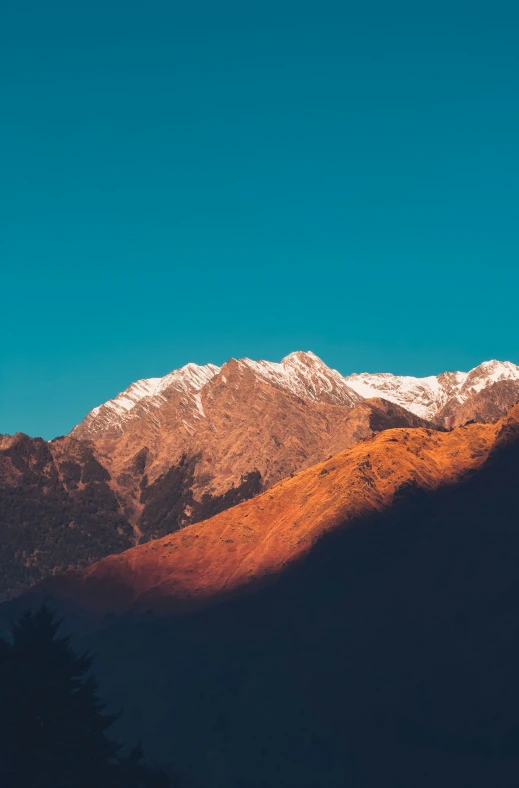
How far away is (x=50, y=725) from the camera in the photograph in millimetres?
68250

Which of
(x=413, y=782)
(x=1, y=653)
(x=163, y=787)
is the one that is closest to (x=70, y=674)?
(x=1, y=653)

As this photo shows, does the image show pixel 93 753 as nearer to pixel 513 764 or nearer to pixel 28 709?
pixel 28 709

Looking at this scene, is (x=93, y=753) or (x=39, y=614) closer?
(x=93, y=753)

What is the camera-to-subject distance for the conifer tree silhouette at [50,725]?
218 feet

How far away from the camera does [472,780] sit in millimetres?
198000

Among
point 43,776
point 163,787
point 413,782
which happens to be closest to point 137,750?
point 163,787

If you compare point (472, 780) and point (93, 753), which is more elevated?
point (93, 753)

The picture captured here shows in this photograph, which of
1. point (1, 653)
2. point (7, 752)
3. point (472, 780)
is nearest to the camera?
point (7, 752)

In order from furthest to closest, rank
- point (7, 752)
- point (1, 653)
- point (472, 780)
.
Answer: point (472, 780) < point (1, 653) < point (7, 752)

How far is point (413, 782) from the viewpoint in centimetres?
19912

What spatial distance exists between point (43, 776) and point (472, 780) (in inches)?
5775

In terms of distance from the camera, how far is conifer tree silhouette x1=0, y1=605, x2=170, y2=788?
66375 mm

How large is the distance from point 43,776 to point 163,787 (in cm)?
917

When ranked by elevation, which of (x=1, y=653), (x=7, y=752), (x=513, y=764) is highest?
(x=1, y=653)
